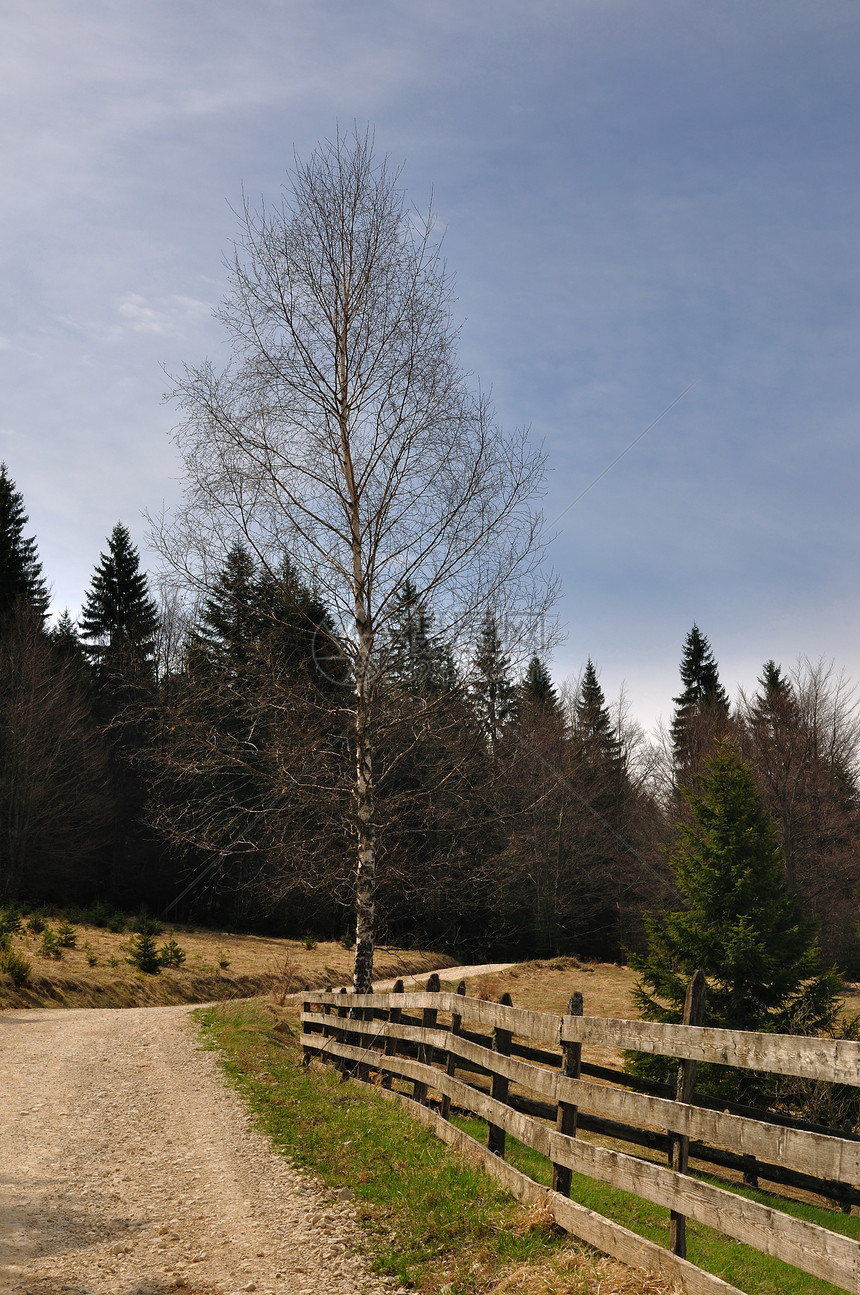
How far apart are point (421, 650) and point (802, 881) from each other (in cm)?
3019

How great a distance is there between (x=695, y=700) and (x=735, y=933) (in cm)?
4755

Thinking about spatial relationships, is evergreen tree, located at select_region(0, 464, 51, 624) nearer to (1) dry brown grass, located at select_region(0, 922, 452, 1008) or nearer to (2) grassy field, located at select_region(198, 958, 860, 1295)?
(1) dry brown grass, located at select_region(0, 922, 452, 1008)

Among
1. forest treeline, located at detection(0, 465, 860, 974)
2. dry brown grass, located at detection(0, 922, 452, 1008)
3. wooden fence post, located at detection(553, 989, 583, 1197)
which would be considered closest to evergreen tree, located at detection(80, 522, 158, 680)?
forest treeline, located at detection(0, 465, 860, 974)

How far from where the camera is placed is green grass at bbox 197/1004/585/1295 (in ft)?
15.8

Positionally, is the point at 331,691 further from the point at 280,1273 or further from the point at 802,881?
the point at 802,881

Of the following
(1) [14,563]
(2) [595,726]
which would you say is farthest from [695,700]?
(1) [14,563]

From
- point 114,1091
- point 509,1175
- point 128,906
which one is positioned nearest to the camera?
point 509,1175

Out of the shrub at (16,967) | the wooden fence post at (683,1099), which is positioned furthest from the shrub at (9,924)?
the wooden fence post at (683,1099)

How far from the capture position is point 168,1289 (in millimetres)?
4566

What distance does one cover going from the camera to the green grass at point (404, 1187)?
4.80m

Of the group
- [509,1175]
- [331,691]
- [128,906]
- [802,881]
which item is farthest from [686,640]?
[509,1175]

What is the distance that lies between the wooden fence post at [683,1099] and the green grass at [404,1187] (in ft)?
2.37

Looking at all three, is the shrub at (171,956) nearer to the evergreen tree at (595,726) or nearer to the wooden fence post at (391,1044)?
the wooden fence post at (391,1044)

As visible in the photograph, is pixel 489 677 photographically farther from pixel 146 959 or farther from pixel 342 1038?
pixel 146 959
